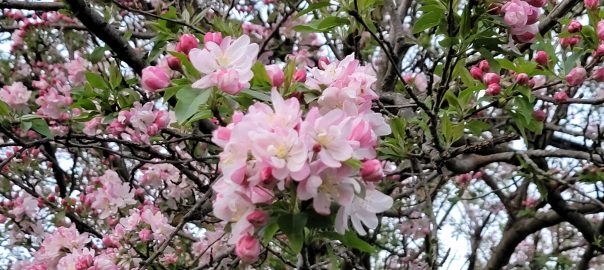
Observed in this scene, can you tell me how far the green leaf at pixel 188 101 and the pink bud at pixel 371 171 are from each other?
33 centimetres

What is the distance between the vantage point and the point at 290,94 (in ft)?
3.99

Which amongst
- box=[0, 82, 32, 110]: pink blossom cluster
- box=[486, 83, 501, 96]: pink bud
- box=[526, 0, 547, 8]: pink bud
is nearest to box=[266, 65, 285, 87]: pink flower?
box=[526, 0, 547, 8]: pink bud

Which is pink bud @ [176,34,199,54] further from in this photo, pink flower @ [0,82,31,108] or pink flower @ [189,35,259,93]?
pink flower @ [0,82,31,108]

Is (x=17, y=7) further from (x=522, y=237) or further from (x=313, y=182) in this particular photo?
(x=522, y=237)

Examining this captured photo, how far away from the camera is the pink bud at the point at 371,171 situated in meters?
1.03

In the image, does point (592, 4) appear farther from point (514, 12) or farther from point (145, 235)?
point (145, 235)

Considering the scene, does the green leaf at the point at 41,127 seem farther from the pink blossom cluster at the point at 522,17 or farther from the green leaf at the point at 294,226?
the pink blossom cluster at the point at 522,17

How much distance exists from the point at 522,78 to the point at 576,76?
185mm

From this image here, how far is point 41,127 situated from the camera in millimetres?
2002

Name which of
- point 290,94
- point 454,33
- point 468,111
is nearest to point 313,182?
point 290,94

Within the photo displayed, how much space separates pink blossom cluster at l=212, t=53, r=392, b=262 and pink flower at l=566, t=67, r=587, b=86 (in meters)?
1.06

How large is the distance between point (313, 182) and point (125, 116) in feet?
4.68

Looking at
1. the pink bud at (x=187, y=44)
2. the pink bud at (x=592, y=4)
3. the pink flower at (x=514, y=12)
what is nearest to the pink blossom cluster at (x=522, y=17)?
the pink flower at (x=514, y=12)

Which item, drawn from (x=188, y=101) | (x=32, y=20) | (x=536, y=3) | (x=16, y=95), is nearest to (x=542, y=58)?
(x=536, y=3)
